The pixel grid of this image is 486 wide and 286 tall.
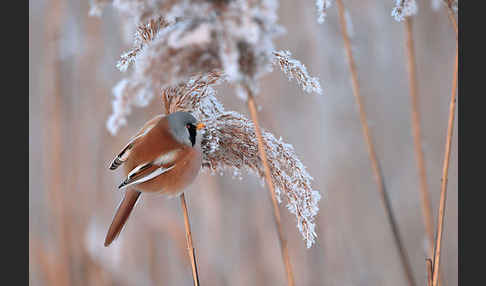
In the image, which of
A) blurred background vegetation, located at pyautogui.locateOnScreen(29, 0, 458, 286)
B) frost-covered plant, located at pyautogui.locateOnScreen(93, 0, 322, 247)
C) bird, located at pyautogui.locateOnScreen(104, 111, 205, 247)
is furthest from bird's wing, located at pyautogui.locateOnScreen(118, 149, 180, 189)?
blurred background vegetation, located at pyautogui.locateOnScreen(29, 0, 458, 286)

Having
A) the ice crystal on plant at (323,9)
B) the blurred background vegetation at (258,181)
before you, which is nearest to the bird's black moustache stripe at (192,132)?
the ice crystal on plant at (323,9)

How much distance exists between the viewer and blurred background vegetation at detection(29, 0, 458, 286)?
1595 mm

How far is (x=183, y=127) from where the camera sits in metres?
0.74

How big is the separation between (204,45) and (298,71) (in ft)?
0.55

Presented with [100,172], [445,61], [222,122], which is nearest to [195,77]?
[222,122]

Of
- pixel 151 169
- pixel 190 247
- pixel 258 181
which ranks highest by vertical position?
pixel 258 181

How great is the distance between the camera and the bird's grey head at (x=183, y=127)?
0.73 metres

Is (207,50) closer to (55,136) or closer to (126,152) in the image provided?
(126,152)

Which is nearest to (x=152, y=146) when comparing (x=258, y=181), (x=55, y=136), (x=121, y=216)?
(x=121, y=216)

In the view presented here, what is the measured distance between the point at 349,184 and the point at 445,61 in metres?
0.66

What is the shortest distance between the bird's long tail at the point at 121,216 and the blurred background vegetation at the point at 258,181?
72cm

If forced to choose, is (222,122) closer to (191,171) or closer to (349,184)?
(191,171)

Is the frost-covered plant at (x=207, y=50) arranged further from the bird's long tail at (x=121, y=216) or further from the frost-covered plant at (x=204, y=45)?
the bird's long tail at (x=121, y=216)

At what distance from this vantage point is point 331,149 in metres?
1.89
